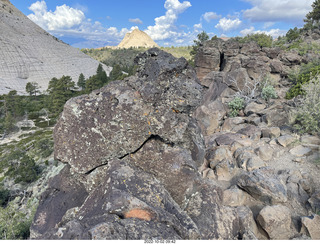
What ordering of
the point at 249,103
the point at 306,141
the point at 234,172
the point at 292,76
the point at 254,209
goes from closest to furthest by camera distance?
the point at 254,209 < the point at 234,172 < the point at 306,141 < the point at 249,103 < the point at 292,76

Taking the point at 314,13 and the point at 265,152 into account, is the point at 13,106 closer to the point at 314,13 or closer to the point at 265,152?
the point at 265,152

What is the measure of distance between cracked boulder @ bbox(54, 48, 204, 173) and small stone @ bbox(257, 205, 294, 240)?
2866 millimetres

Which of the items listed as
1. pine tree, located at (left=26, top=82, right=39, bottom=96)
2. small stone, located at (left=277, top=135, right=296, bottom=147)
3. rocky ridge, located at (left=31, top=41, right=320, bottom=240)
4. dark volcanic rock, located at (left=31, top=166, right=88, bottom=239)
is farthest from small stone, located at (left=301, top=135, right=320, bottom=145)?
pine tree, located at (left=26, top=82, right=39, bottom=96)

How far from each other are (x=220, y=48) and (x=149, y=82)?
60.7ft

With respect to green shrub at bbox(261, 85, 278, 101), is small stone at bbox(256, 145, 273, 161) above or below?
below

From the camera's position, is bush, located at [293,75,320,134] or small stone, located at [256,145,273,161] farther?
bush, located at [293,75,320,134]

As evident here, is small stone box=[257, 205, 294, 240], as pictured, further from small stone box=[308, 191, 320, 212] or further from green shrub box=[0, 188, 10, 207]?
green shrub box=[0, 188, 10, 207]

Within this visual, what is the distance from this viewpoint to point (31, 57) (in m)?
73.6

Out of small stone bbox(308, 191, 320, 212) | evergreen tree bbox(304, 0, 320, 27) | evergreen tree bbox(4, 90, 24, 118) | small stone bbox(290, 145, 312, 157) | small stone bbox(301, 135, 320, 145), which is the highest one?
evergreen tree bbox(304, 0, 320, 27)

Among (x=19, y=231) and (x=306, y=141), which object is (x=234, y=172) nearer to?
(x=306, y=141)

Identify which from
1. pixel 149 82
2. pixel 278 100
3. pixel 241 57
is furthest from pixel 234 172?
pixel 241 57

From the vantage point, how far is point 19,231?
6.74 meters

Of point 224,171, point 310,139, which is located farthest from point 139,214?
point 310,139

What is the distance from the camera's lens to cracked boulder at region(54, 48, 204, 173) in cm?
460
